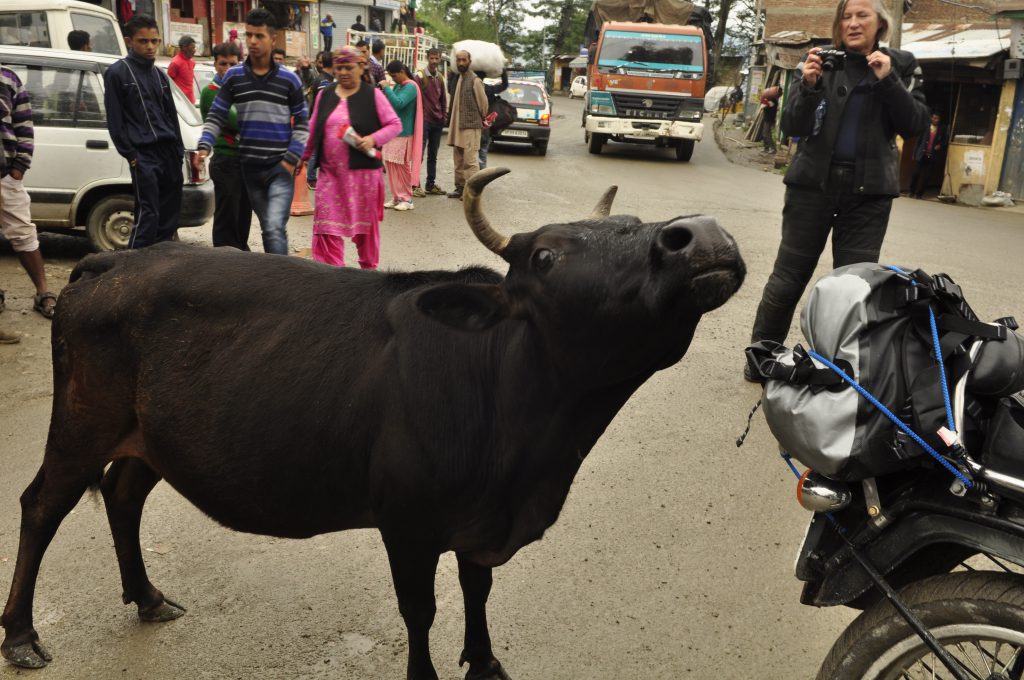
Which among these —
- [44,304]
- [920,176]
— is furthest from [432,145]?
[920,176]

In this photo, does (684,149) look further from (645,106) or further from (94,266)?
(94,266)

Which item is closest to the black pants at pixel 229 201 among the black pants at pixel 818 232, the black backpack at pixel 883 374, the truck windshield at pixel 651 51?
the black pants at pixel 818 232

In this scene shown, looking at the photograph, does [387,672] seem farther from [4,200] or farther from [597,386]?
[4,200]

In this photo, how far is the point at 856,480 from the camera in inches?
91.1

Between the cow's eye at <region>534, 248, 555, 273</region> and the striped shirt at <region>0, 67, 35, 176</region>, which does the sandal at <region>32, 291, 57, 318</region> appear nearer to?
the striped shirt at <region>0, 67, 35, 176</region>

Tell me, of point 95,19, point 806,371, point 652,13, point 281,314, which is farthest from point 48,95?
point 652,13

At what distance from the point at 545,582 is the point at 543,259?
1.66m

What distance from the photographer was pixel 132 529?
11.1 feet

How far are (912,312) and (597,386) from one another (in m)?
0.83

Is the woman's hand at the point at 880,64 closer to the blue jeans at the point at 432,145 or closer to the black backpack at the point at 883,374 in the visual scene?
the black backpack at the point at 883,374

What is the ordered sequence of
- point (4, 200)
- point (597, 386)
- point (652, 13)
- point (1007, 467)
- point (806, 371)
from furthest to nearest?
1. point (652, 13)
2. point (4, 200)
3. point (597, 386)
4. point (806, 371)
5. point (1007, 467)

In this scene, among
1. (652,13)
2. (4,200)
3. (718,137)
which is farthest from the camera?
(652,13)

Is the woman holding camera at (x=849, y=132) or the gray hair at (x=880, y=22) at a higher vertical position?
the gray hair at (x=880, y=22)

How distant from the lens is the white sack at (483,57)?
13.0 meters
